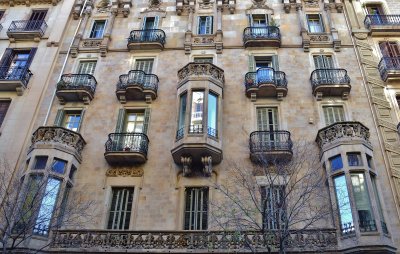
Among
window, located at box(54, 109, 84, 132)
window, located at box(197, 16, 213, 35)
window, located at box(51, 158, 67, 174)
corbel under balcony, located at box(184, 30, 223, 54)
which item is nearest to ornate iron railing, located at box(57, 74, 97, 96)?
window, located at box(54, 109, 84, 132)

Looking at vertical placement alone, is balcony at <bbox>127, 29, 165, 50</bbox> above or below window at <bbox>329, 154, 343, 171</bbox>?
above

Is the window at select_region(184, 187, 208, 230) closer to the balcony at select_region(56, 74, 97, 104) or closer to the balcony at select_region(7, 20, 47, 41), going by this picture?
the balcony at select_region(56, 74, 97, 104)

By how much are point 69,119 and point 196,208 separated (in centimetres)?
864

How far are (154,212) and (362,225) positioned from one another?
8455mm

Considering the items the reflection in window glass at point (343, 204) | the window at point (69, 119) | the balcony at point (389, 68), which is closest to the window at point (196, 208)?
the reflection in window glass at point (343, 204)

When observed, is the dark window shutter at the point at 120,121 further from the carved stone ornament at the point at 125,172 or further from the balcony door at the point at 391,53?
the balcony door at the point at 391,53

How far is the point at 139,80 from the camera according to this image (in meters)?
20.4

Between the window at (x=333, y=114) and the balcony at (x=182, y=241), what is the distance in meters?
6.17

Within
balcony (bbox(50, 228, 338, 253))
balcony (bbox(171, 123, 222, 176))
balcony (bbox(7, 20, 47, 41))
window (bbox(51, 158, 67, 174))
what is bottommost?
balcony (bbox(50, 228, 338, 253))

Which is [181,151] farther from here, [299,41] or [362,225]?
[299,41]

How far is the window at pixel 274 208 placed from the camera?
1270 centimetres

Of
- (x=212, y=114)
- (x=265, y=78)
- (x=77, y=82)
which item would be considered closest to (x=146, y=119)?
(x=212, y=114)

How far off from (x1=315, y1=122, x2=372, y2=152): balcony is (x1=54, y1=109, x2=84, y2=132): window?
39.8ft

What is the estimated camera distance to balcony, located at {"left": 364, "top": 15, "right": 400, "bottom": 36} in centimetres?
2194
